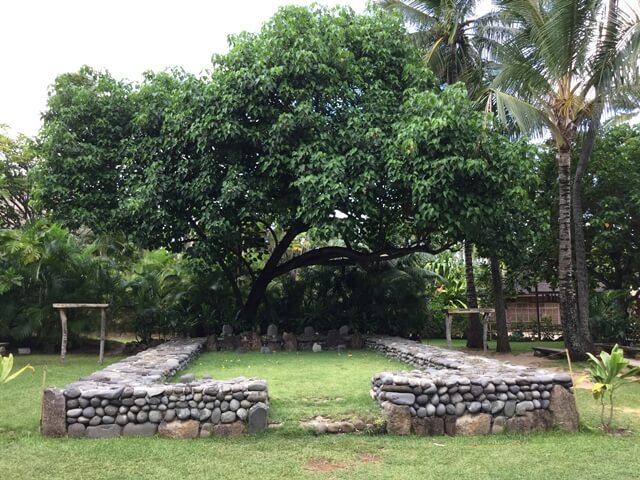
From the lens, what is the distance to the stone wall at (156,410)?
6238 millimetres

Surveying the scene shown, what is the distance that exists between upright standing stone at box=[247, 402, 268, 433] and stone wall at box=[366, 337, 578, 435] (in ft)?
4.56

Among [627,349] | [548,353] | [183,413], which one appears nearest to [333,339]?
[548,353]

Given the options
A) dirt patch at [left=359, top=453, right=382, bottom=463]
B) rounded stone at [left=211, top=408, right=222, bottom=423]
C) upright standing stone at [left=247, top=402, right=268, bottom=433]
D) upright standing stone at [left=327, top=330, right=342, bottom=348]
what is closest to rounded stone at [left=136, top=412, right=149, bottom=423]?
rounded stone at [left=211, top=408, right=222, bottom=423]

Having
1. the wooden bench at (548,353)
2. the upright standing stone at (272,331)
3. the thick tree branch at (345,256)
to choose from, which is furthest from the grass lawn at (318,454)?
the upright standing stone at (272,331)

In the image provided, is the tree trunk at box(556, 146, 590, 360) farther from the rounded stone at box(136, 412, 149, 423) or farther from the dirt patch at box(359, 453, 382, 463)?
the rounded stone at box(136, 412, 149, 423)

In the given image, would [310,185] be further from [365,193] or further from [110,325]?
[110,325]

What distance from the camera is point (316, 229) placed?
11.7 m

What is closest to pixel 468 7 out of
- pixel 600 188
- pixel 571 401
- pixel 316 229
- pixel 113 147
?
pixel 600 188

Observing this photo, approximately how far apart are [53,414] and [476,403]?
4726mm

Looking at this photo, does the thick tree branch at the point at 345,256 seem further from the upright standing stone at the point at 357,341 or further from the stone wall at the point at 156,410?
the stone wall at the point at 156,410

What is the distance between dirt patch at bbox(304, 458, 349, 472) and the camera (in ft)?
17.2

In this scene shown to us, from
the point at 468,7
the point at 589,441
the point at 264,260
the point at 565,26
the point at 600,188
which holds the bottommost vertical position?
the point at 589,441

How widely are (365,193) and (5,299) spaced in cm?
1024

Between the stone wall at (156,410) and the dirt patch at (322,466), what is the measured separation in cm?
110
